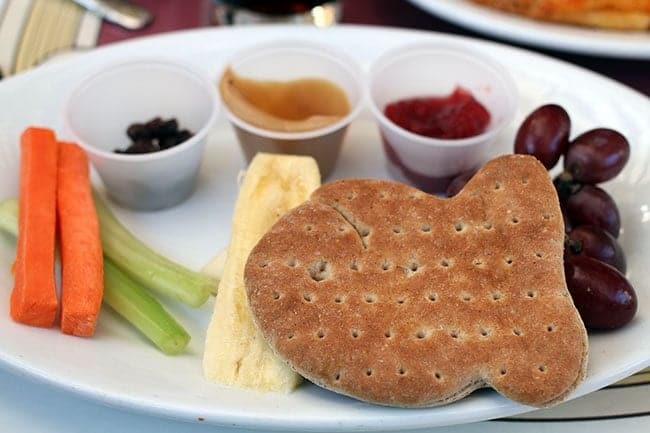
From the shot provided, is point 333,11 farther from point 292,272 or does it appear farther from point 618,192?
point 292,272

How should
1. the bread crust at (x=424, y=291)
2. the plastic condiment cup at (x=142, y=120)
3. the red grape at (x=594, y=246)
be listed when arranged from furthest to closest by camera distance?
the plastic condiment cup at (x=142, y=120)
the red grape at (x=594, y=246)
the bread crust at (x=424, y=291)

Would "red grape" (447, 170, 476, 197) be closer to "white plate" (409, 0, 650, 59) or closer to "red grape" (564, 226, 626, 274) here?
"red grape" (564, 226, 626, 274)

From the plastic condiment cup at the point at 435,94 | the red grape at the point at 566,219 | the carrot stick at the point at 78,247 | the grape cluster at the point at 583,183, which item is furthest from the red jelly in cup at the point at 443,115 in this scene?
the carrot stick at the point at 78,247

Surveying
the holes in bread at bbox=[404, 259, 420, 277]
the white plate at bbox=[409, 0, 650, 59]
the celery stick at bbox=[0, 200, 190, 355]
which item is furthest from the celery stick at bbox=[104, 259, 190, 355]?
the white plate at bbox=[409, 0, 650, 59]

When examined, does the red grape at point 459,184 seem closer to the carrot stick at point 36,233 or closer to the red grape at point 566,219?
the red grape at point 566,219

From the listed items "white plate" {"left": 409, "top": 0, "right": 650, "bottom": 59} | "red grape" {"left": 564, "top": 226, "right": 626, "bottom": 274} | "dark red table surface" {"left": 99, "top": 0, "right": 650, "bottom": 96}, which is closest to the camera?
"red grape" {"left": 564, "top": 226, "right": 626, "bottom": 274}

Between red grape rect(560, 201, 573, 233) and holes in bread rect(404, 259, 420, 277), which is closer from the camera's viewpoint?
holes in bread rect(404, 259, 420, 277)

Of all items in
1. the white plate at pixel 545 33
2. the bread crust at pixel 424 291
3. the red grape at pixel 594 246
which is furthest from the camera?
the white plate at pixel 545 33

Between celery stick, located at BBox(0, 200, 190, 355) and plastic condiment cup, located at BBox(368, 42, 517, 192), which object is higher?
plastic condiment cup, located at BBox(368, 42, 517, 192)
